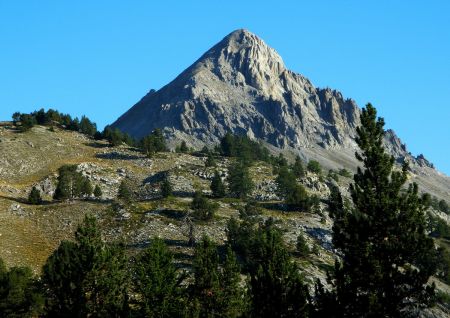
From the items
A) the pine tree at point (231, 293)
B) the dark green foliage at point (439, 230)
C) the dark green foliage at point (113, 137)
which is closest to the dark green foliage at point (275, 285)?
the pine tree at point (231, 293)

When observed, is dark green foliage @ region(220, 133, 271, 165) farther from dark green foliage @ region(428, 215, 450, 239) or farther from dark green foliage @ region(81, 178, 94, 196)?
dark green foliage @ region(81, 178, 94, 196)

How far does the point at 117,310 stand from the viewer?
41.3 metres

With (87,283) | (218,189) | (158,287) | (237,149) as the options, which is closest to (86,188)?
(218,189)

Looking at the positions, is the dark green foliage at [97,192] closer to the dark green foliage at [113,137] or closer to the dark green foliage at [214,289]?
the dark green foliage at [113,137]

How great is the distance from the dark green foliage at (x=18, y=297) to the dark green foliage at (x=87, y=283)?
1034cm

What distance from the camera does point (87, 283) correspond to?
143ft

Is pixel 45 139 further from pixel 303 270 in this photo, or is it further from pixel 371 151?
pixel 371 151

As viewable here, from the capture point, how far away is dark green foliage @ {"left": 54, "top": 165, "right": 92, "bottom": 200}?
102438 millimetres

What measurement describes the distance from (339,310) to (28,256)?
54.0m

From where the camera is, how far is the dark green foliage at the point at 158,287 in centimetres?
4125

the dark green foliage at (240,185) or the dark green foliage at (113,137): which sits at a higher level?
the dark green foliage at (113,137)

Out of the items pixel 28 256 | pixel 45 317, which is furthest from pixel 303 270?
pixel 45 317

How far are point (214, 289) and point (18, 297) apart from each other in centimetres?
2034

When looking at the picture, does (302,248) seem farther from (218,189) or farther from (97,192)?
(97,192)
